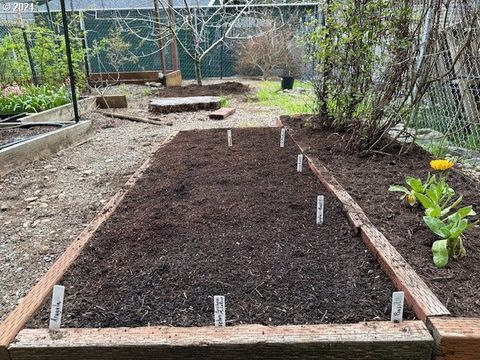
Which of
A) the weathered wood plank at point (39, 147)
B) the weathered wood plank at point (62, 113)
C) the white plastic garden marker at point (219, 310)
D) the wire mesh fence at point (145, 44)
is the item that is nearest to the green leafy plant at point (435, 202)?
the white plastic garden marker at point (219, 310)

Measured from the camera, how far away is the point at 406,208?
6.29 ft

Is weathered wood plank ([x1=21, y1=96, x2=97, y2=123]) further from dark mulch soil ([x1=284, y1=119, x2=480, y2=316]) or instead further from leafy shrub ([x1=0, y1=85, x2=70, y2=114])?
dark mulch soil ([x1=284, y1=119, x2=480, y2=316])

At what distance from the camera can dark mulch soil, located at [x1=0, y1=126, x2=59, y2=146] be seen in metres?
3.93

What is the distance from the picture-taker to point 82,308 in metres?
1.25

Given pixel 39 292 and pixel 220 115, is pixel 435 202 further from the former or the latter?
pixel 220 115

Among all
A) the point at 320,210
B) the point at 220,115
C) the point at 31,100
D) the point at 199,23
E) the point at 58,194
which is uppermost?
the point at 199,23

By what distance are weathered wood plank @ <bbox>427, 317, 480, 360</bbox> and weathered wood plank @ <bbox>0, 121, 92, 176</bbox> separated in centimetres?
349

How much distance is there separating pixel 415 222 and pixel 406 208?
0.18 m

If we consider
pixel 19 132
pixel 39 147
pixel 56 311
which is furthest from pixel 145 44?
pixel 56 311

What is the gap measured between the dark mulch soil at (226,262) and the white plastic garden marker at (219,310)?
59 mm

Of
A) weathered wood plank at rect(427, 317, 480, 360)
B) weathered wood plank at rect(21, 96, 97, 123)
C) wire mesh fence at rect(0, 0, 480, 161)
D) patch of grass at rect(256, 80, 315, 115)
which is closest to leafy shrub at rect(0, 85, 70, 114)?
weathered wood plank at rect(21, 96, 97, 123)

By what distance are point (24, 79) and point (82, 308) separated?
23.2ft

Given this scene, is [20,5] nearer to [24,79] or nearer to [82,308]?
[24,79]

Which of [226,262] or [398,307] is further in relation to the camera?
[226,262]
